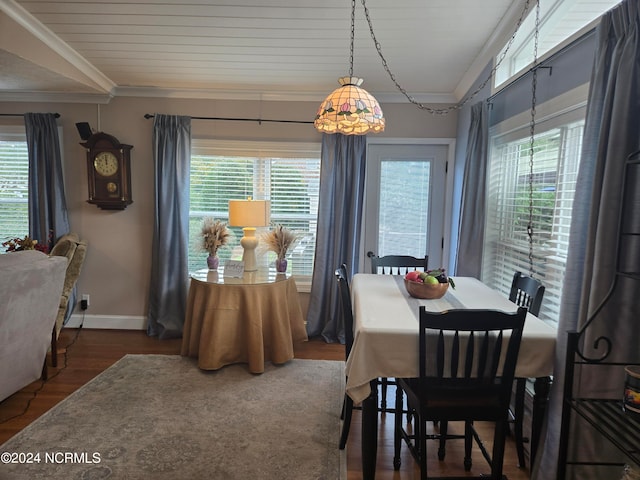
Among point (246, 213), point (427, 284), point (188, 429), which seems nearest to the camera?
point (427, 284)

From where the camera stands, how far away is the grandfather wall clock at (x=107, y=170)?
140 inches

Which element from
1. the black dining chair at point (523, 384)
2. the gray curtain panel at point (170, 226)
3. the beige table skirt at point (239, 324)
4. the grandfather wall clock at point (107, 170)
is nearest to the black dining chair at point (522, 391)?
the black dining chair at point (523, 384)

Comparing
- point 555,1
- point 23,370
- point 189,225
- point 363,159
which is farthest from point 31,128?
Result: point 555,1

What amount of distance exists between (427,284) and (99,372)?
2595 mm

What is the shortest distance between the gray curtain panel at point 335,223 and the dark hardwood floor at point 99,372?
273mm

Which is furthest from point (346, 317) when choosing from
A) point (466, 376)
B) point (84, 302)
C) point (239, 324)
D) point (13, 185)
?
point (13, 185)

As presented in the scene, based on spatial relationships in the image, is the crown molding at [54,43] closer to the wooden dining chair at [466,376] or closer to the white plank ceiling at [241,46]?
the white plank ceiling at [241,46]

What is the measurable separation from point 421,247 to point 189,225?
238 cm

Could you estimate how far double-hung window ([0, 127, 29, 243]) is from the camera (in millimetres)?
3770

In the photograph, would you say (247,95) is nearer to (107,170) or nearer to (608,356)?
(107,170)

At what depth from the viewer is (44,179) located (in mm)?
3605

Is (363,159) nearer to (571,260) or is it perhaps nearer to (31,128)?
(571,260)

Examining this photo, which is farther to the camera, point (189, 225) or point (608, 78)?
point (189, 225)

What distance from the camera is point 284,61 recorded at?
3084 mm
